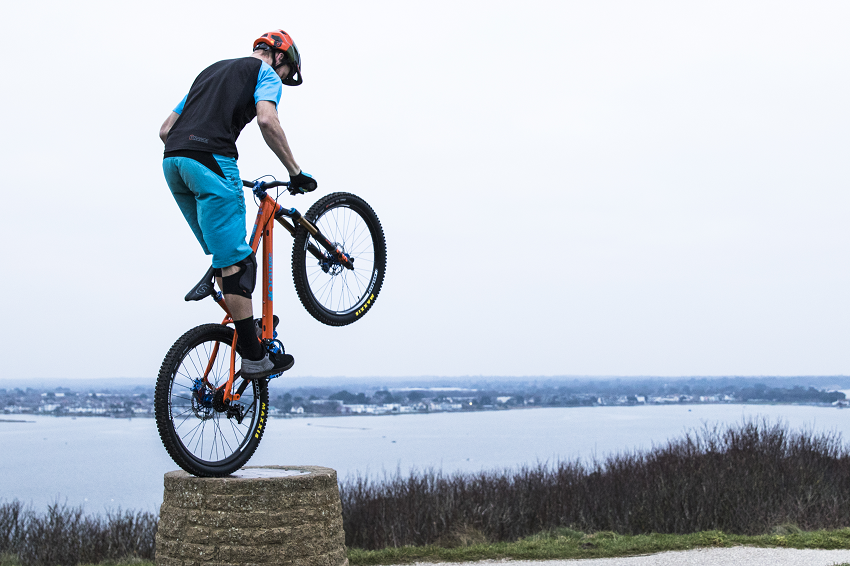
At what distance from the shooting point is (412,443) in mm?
63625

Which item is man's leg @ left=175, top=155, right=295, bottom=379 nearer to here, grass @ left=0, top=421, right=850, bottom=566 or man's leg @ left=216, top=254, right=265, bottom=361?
man's leg @ left=216, top=254, right=265, bottom=361

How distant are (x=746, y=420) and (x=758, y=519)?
20.7ft

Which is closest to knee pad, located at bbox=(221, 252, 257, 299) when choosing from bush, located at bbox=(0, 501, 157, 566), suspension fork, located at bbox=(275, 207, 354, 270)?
suspension fork, located at bbox=(275, 207, 354, 270)

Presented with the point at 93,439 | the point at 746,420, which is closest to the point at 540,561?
the point at 746,420

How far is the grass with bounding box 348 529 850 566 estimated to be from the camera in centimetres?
1143

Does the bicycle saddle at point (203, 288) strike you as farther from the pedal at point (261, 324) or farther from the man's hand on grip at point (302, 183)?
the man's hand on grip at point (302, 183)

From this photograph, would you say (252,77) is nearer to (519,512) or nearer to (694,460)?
(519,512)

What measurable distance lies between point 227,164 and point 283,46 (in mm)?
1106

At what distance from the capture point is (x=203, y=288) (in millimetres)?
5125

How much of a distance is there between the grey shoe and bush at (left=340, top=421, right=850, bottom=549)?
10.7 metres

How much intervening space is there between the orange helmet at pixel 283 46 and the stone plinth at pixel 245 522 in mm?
3082

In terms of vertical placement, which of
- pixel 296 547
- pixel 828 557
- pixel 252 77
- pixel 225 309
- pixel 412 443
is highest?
pixel 252 77

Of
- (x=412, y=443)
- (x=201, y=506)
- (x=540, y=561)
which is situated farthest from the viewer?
(x=412, y=443)

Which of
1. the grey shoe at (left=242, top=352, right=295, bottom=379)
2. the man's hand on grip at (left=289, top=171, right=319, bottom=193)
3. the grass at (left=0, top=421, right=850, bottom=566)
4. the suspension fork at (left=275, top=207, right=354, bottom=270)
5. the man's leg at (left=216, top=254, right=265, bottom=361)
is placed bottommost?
the grass at (left=0, top=421, right=850, bottom=566)
